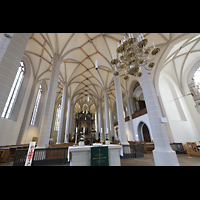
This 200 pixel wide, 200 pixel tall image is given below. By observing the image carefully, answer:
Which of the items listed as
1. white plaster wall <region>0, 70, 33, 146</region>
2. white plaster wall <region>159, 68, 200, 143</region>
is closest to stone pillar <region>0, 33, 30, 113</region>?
white plaster wall <region>0, 70, 33, 146</region>

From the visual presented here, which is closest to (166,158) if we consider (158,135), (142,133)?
(158,135)

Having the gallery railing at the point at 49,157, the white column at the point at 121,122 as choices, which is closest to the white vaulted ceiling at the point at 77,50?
the white column at the point at 121,122

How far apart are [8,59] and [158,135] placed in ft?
19.5

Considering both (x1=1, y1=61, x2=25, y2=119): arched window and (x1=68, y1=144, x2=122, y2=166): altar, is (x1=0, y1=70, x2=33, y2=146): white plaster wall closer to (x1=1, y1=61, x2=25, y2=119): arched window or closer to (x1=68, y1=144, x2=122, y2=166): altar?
(x1=1, y1=61, x2=25, y2=119): arched window

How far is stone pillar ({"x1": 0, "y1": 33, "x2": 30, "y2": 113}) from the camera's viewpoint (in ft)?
7.13

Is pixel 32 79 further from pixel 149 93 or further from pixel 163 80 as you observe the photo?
pixel 163 80

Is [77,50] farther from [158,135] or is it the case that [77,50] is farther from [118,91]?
[158,135]

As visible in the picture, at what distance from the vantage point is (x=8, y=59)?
236 centimetres

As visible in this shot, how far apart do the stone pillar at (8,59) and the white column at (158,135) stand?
5425 millimetres
